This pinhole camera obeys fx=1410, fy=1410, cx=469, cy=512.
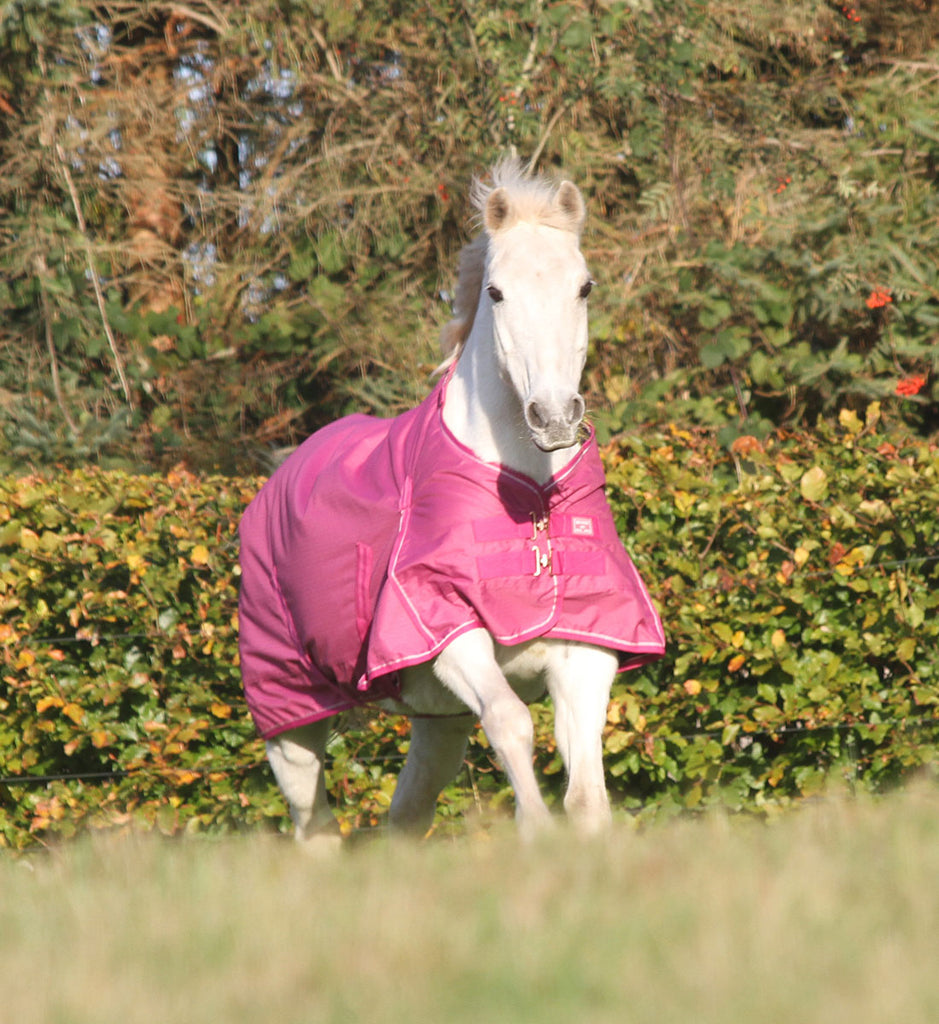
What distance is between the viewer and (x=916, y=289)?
7.82 metres

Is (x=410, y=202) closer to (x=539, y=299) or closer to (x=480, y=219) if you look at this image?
(x=480, y=219)

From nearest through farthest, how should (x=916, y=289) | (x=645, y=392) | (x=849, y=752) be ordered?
1. (x=849, y=752)
2. (x=916, y=289)
3. (x=645, y=392)

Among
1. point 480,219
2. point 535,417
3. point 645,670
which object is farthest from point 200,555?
point 535,417

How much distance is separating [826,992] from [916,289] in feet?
21.0

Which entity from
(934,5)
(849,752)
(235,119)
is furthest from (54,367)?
(934,5)

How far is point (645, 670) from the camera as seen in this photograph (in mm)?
6004

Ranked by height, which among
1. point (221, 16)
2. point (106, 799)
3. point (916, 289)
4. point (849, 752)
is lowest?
point (106, 799)

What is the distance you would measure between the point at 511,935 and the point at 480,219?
272cm

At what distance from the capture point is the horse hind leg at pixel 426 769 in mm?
5238

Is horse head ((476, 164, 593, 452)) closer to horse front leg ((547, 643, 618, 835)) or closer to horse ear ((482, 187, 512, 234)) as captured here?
horse ear ((482, 187, 512, 234))

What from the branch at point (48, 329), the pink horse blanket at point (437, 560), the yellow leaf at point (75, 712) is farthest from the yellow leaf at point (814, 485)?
the branch at point (48, 329)

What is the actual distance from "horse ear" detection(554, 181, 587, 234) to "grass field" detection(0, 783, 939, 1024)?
1.99 meters

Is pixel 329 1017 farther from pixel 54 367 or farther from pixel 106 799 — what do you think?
pixel 54 367

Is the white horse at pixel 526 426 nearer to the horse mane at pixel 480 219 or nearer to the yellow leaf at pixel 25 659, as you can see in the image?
the horse mane at pixel 480 219
